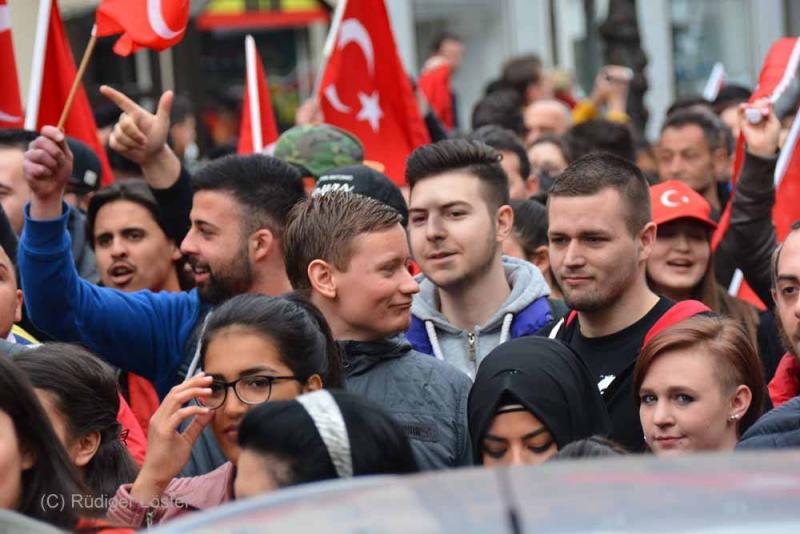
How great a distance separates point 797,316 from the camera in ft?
15.4

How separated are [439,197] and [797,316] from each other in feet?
4.91

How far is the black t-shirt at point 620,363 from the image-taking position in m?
4.78

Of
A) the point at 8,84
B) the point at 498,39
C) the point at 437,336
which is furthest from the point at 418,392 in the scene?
the point at 498,39

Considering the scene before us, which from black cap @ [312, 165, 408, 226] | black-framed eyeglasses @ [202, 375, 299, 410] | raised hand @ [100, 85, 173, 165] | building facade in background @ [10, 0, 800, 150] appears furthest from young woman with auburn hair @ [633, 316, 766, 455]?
building facade in background @ [10, 0, 800, 150]

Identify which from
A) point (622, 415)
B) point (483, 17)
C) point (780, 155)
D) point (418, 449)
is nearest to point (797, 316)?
point (622, 415)

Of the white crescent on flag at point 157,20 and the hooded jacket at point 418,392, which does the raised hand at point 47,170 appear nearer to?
the hooded jacket at point 418,392

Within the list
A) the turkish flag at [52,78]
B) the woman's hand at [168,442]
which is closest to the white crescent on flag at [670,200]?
the turkish flag at [52,78]

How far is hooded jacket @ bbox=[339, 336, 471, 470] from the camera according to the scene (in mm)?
4426

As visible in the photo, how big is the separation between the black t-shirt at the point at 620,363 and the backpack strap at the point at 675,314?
0.13 feet

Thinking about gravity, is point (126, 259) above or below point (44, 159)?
below

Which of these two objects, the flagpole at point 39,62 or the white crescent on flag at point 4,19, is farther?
the flagpole at point 39,62

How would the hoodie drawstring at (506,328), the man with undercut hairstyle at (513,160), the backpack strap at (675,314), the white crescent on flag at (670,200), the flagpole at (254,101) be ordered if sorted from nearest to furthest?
the backpack strap at (675,314), the hoodie drawstring at (506,328), the white crescent on flag at (670,200), the man with undercut hairstyle at (513,160), the flagpole at (254,101)

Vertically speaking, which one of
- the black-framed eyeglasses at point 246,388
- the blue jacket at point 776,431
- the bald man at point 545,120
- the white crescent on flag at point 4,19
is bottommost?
the blue jacket at point 776,431

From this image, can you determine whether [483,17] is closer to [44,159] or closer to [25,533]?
[44,159]
